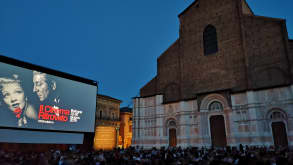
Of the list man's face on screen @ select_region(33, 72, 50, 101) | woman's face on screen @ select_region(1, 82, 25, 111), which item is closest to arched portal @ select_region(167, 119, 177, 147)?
man's face on screen @ select_region(33, 72, 50, 101)

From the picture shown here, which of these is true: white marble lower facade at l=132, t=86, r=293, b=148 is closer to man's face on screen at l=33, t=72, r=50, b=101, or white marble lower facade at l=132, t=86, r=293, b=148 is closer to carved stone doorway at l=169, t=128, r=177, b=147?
carved stone doorway at l=169, t=128, r=177, b=147

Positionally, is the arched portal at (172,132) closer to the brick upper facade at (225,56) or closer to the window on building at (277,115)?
the brick upper facade at (225,56)

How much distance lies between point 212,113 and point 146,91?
9.55m

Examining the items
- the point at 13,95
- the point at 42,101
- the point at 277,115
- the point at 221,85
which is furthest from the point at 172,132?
the point at 13,95

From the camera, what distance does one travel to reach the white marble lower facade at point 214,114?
1952 cm

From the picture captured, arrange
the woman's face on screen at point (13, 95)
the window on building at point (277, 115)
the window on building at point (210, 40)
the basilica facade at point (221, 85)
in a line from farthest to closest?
the window on building at point (210, 40), the basilica facade at point (221, 85), the window on building at point (277, 115), the woman's face on screen at point (13, 95)

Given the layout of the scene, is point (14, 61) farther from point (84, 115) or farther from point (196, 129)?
point (196, 129)

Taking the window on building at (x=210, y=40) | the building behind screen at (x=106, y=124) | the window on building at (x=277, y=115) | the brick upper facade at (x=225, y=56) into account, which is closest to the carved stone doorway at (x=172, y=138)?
the brick upper facade at (x=225, y=56)

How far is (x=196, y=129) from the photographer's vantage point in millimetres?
23875

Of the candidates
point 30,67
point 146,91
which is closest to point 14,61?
point 30,67

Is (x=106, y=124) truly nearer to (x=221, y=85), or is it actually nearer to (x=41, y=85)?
(x=41, y=85)

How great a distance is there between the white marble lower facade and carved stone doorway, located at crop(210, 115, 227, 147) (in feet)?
1.18

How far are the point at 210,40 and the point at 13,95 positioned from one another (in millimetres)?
21392

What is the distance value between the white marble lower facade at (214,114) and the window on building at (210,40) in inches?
215
